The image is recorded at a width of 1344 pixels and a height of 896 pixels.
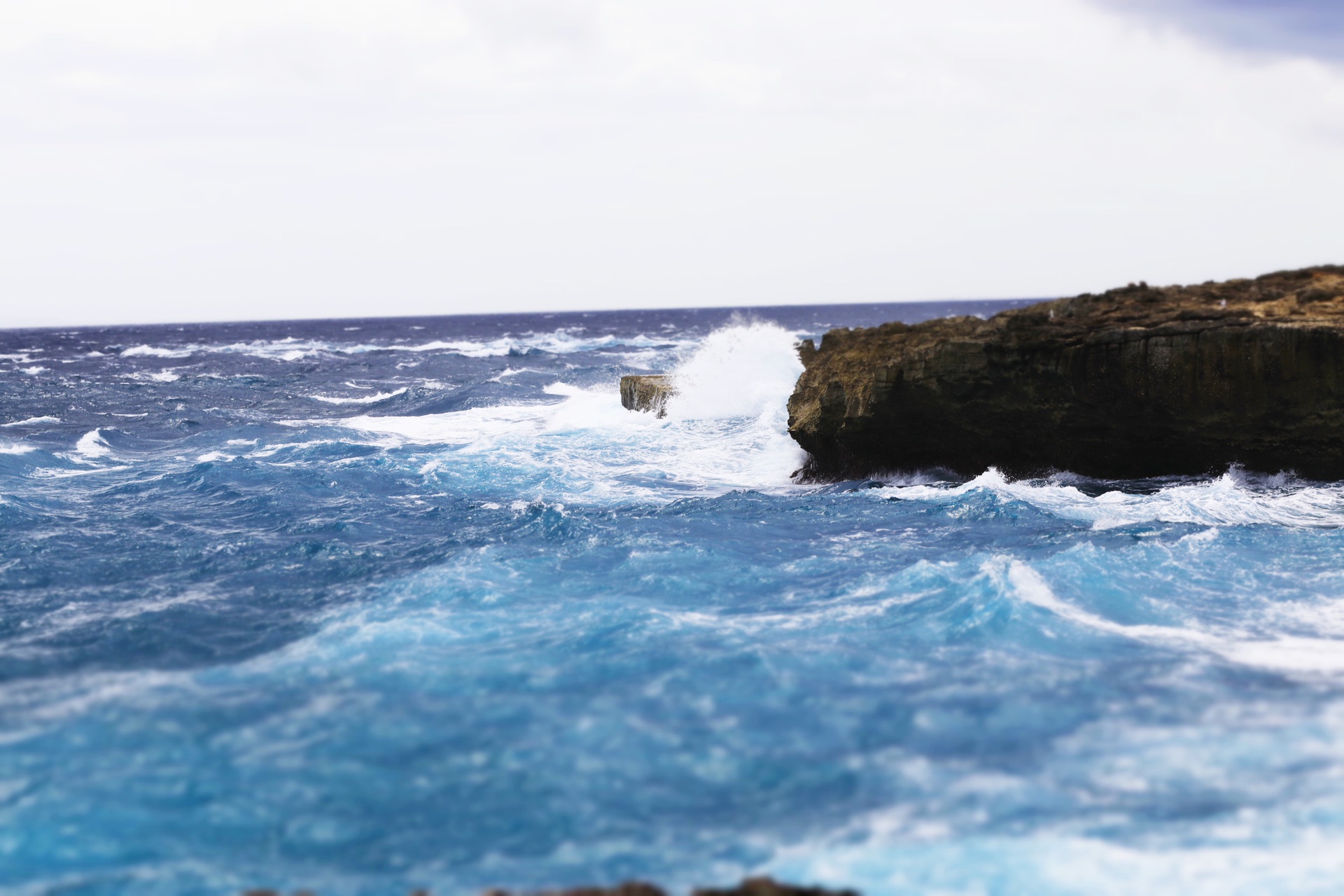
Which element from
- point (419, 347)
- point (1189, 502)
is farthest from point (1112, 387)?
point (419, 347)

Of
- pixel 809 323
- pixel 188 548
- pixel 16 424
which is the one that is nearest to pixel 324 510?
pixel 188 548

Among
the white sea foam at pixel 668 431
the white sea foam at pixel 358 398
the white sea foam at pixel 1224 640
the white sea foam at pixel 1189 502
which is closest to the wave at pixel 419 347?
the white sea foam at pixel 358 398

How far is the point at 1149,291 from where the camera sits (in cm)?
1225

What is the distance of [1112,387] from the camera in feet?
37.5

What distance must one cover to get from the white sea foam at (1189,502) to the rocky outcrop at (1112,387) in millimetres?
501

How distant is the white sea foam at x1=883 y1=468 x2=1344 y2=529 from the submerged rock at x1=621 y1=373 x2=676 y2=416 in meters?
9.66

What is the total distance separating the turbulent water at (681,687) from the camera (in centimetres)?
448

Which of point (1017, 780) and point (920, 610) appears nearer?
point (1017, 780)

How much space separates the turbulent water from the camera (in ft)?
14.7

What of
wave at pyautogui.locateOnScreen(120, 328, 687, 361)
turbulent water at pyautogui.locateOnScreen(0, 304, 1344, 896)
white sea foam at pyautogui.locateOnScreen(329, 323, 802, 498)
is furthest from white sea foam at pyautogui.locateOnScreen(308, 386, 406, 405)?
Answer: wave at pyautogui.locateOnScreen(120, 328, 687, 361)

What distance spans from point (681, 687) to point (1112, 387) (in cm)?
748

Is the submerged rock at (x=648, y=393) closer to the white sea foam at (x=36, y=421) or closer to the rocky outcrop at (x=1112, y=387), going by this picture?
the rocky outcrop at (x=1112, y=387)

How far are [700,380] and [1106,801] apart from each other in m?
17.4

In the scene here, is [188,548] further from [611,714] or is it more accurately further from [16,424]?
[16,424]
